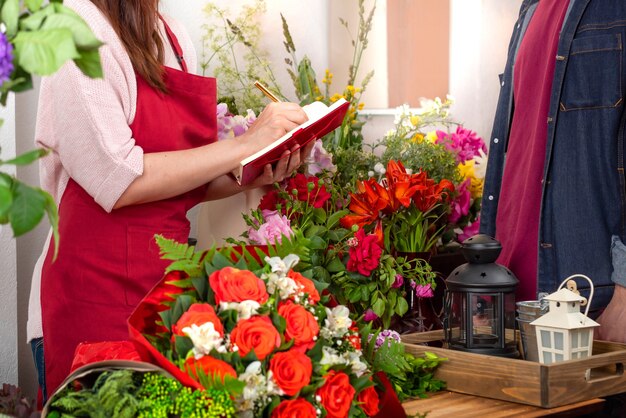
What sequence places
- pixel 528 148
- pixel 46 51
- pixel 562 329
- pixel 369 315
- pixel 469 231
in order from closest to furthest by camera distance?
pixel 46 51 → pixel 562 329 → pixel 369 315 → pixel 528 148 → pixel 469 231

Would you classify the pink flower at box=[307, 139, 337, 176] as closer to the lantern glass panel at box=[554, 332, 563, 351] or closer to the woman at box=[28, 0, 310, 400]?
the woman at box=[28, 0, 310, 400]

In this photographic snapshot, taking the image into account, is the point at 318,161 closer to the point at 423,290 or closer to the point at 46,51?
the point at 423,290

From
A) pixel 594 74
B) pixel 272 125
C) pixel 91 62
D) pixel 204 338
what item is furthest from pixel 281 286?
pixel 594 74

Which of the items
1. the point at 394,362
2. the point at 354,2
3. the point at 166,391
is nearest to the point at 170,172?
the point at 394,362

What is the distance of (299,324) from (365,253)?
0.69m

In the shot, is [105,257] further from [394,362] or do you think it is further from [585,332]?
[585,332]

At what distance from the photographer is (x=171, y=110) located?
5.51ft

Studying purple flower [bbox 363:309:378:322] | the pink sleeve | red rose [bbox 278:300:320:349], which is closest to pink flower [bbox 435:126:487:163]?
purple flower [bbox 363:309:378:322]

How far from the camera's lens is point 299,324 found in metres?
1.05

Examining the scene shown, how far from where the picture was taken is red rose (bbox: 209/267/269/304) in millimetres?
1035

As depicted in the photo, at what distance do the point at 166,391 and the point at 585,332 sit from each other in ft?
3.26

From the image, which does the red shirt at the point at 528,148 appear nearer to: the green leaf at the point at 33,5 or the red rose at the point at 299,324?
the red rose at the point at 299,324

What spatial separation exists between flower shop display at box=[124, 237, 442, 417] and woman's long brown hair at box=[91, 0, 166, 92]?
0.58 meters

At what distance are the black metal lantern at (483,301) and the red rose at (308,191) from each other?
1.15 ft
